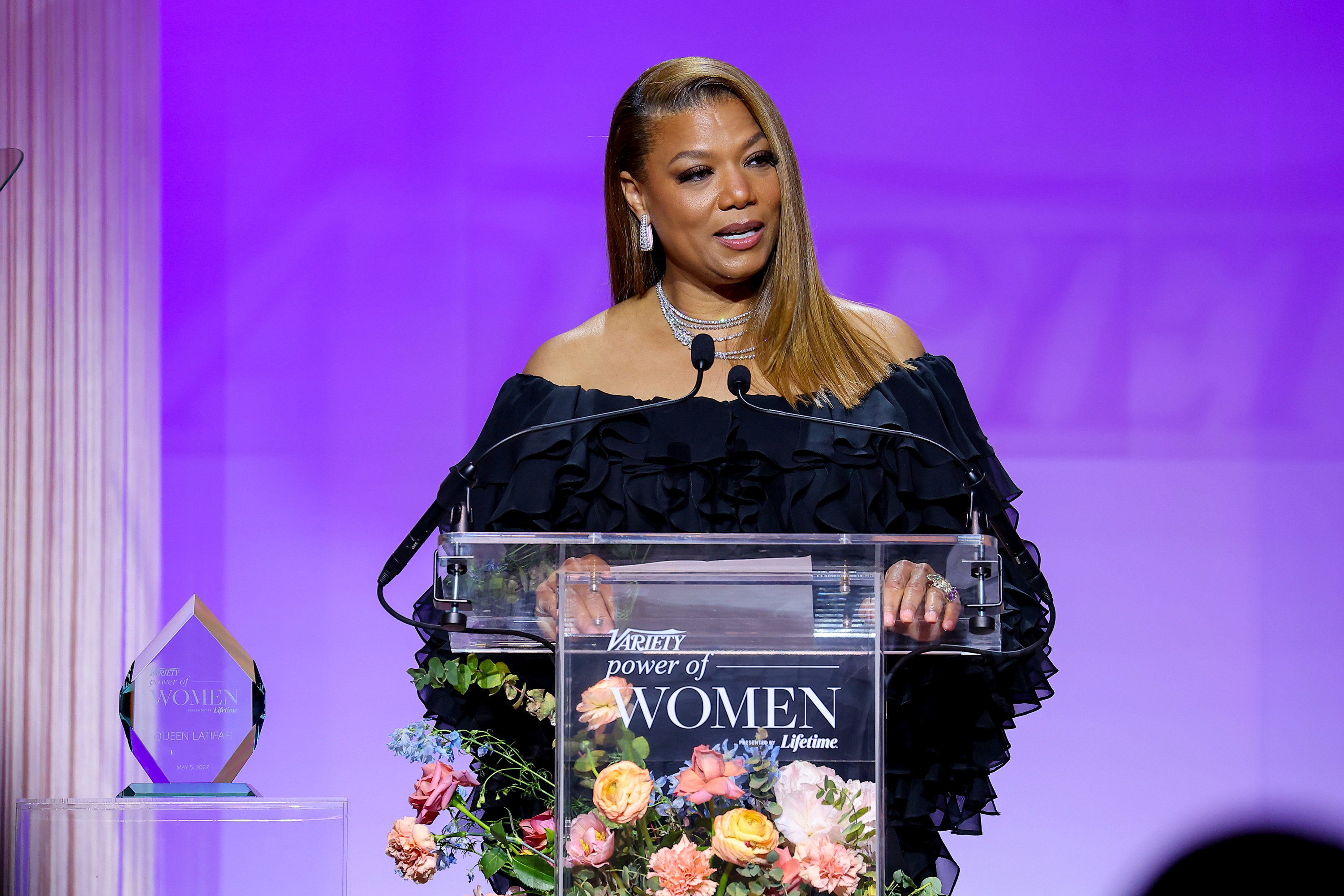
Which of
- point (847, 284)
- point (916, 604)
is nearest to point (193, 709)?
point (916, 604)

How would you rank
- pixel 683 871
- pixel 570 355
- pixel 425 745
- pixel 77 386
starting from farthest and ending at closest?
pixel 77 386, pixel 570 355, pixel 425 745, pixel 683 871

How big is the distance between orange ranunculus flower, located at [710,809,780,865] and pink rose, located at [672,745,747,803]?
0.02m

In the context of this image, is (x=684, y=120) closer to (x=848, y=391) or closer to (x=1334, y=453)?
(x=848, y=391)

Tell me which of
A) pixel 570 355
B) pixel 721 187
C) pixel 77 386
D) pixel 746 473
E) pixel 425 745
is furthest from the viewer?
pixel 77 386

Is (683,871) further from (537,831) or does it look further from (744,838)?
(537,831)

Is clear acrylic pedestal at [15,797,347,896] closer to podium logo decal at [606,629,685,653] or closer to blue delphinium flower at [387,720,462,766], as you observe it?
blue delphinium flower at [387,720,462,766]

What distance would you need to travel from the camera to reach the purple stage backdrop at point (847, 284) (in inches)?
117

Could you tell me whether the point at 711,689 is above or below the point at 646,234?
below

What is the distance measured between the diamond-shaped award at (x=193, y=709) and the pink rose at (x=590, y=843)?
509 millimetres

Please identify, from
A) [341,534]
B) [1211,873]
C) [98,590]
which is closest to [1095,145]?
[1211,873]

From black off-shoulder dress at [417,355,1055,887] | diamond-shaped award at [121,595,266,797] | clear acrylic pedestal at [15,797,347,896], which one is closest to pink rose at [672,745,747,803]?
clear acrylic pedestal at [15,797,347,896]

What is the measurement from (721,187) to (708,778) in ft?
3.72

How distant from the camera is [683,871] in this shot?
3.64 feet

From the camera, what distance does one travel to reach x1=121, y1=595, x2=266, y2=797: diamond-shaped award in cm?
149
